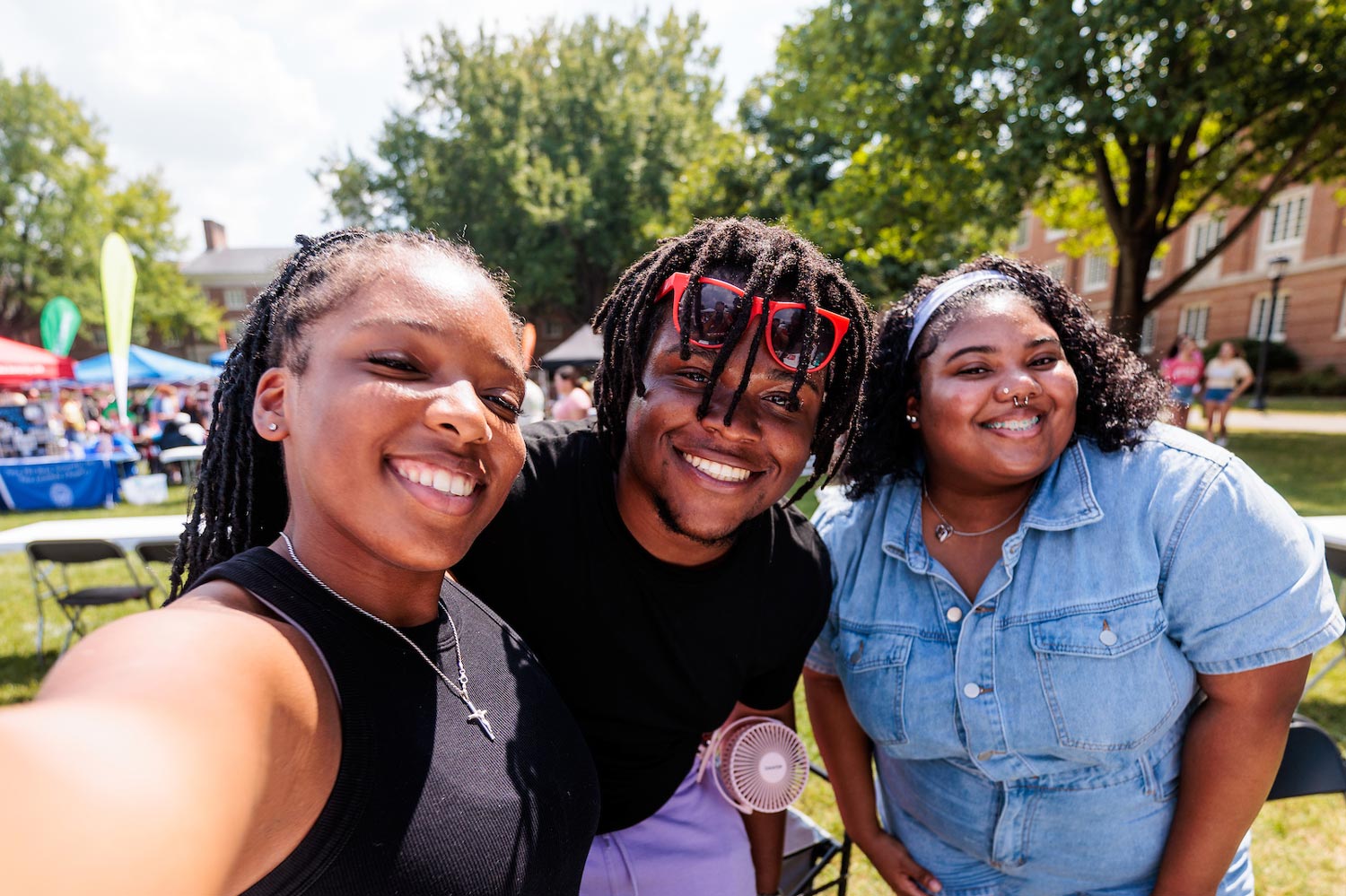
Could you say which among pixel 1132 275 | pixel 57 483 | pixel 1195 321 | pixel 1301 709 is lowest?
pixel 57 483

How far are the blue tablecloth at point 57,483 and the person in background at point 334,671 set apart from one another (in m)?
12.0

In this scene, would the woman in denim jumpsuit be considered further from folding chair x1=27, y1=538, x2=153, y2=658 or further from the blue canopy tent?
the blue canopy tent

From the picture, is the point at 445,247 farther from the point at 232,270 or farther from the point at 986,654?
the point at 232,270

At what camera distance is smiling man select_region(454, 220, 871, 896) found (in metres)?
1.59

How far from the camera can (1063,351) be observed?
73.1 inches

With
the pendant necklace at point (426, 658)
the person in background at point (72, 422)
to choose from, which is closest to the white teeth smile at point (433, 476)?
the pendant necklace at point (426, 658)

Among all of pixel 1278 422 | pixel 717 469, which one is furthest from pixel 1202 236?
pixel 717 469

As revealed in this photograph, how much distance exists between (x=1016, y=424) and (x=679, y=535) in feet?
2.91

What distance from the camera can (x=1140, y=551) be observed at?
160cm

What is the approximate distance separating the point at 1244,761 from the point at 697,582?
1335 millimetres

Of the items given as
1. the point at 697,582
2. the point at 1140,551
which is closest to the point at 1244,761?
the point at 1140,551

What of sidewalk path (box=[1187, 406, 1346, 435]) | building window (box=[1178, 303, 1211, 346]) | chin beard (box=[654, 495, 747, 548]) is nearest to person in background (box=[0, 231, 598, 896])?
chin beard (box=[654, 495, 747, 548])

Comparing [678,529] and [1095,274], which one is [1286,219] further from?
[678,529]

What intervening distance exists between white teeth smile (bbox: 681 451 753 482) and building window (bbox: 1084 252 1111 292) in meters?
37.0
